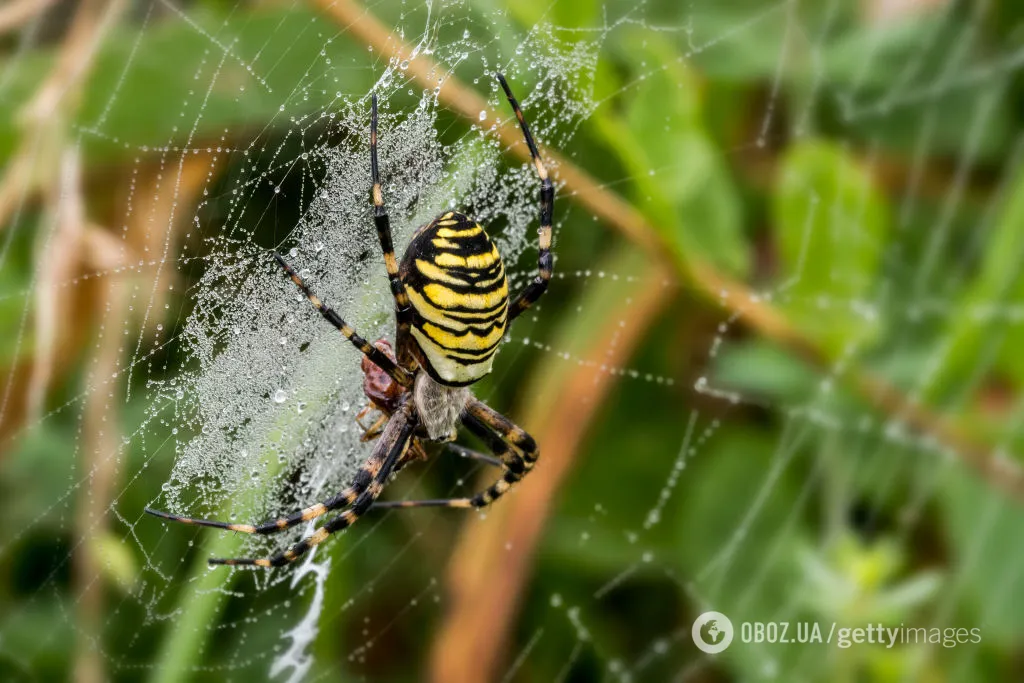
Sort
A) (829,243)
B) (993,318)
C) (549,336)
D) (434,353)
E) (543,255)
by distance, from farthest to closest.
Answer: (549,336), (829,243), (993,318), (543,255), (434,353)

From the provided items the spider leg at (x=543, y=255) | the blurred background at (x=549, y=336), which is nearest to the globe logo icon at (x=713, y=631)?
the blurred background at (x=549, y=336)

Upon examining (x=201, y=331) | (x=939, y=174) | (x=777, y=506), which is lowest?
(x=777, y=506)

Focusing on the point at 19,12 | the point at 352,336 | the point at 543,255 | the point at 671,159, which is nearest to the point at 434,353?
the point at 352,336

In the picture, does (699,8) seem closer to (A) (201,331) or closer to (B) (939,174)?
(B) (939,174)

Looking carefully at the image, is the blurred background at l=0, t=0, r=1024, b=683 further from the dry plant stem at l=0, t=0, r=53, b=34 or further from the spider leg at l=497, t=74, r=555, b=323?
the spider leg at l=497, t=74, r=555, b=323

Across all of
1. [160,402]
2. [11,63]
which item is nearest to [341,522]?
[160,402]

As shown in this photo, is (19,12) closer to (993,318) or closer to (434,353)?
(434,353)

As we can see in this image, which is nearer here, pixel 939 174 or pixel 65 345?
pixel 65 345
